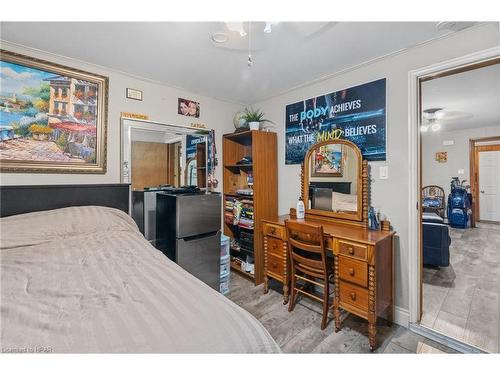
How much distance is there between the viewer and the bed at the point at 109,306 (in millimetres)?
685

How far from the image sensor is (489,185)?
5820 mm

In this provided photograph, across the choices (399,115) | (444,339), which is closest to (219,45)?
(399,115)

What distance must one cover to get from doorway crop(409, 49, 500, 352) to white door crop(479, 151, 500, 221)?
0.08 ft

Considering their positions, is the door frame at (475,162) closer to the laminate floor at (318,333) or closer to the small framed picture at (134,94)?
the laminate floor at (318,333)

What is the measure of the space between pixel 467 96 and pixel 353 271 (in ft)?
10.8

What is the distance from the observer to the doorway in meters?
1.84

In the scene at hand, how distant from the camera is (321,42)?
1.82 meters

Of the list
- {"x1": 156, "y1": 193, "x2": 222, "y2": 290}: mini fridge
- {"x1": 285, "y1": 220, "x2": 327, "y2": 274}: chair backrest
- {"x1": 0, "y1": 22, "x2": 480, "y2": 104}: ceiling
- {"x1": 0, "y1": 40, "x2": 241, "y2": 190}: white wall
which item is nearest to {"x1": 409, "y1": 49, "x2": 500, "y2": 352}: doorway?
{"x1": 0, "y1": 22, "x2": 480, "y2": 104}: ceiling

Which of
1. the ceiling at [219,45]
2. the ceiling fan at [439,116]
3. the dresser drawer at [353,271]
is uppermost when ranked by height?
the ceiling fan at [439,116]

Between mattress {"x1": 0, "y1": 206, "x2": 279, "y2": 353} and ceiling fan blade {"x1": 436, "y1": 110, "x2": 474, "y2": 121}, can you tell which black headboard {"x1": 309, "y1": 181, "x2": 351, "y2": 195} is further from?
ceiling fan blade {"x1": 436, "y1": 110, "x2": 474, "y2": 121}

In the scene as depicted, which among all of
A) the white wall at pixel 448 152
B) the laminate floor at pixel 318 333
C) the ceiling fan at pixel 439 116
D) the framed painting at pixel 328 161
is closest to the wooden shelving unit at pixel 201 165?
the framed painting at pixel 328 161

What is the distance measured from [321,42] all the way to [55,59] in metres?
2.17

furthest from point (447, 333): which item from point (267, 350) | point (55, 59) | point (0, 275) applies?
point (55, 59)

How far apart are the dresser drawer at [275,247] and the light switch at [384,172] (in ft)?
3.56
